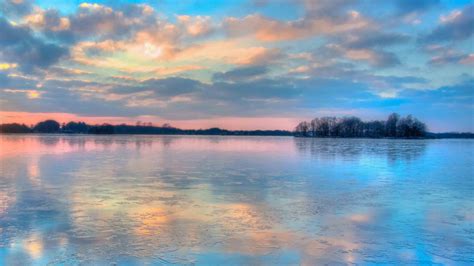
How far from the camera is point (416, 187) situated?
10500 millimetres

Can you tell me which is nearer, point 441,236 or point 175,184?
point 441,236

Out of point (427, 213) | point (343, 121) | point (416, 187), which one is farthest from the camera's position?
point (343, 121)

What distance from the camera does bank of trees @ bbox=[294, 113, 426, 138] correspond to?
332 feet

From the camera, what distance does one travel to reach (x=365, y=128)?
11931 centimetres

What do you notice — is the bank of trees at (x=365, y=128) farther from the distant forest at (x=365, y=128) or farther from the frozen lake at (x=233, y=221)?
the frozen lake at (x=233, y=221)

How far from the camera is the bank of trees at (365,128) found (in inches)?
3986

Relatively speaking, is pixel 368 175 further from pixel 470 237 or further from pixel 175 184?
pixel 470 237

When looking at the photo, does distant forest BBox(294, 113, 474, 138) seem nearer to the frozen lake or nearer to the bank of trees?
the bank of trees

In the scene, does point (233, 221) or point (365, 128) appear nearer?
point (233, 221)

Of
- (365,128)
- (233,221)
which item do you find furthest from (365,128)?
(233,221)

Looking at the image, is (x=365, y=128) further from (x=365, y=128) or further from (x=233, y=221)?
(x=233, y=221)

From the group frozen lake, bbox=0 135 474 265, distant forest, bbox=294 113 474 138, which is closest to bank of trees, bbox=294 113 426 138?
distant forest, bbox=294 113 474 138

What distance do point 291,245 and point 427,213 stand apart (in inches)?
135

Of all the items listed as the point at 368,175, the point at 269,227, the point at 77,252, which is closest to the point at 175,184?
the point at 269,227
